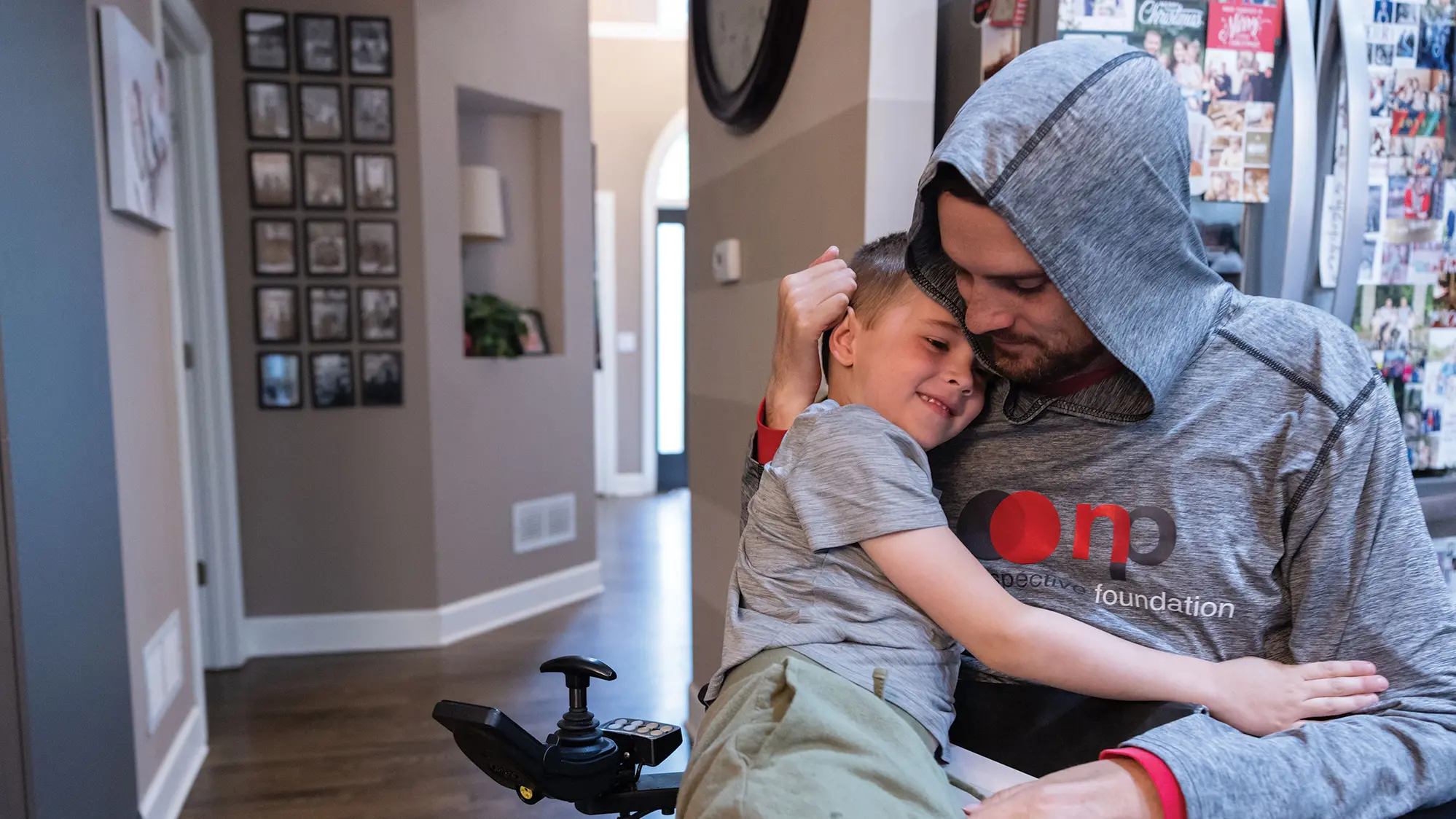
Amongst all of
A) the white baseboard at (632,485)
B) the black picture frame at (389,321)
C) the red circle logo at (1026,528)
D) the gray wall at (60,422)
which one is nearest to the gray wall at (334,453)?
the black picture frame at (389,321)

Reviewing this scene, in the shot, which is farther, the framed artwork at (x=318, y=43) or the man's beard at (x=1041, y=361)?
the framed artwork at (x=318, y=43)

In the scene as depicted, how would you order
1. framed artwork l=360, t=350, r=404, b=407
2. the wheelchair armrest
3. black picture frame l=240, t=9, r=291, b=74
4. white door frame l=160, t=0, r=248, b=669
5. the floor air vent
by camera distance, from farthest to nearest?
the floor air vent, framed artwork l=360, t=350, r=404, b=407, black picture frame l=240, t=9, r=291, b=74, white door frame l=160, t=0, r=248, b=669, the wheelchair armrest

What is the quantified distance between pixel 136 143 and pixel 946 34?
Answer: 1854 millimetres

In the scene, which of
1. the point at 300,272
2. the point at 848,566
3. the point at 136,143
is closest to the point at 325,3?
the point at 300,272

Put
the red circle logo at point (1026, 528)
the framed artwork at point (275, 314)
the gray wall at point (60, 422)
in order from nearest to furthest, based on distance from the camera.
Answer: the red circle logo at point (1026, 528) < the gray wall at point (60, 422) < the framed artwork at point (275, 314)

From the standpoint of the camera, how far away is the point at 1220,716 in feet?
2.83

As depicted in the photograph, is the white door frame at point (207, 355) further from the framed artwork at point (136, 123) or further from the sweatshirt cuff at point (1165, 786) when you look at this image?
the sweatshirt cuff at point (1165, 786)

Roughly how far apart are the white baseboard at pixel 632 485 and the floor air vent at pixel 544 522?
8.34ft

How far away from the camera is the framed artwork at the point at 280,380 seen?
11.1 feet

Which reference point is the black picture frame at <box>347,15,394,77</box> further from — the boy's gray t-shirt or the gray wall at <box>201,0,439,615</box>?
the boy's gray t-shirt

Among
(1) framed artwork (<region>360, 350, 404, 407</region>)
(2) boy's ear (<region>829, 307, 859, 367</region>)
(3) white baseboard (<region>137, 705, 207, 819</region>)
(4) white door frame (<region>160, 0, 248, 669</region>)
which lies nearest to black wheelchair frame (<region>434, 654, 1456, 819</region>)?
(2) boy's ear (<region>829, 307, 859, 367</region>)

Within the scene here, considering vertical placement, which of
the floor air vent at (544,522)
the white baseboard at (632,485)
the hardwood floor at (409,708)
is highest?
the floor air vent at (544,522)

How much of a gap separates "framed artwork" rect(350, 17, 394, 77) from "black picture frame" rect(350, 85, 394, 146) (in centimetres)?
5

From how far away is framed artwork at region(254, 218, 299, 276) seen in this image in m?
3.33
